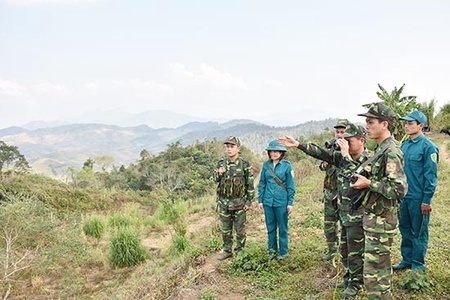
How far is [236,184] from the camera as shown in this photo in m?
4.72

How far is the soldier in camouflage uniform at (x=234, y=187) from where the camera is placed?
472 cm

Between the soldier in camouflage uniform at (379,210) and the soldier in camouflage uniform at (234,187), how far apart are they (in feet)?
6.96

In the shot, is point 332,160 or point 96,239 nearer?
point 332,160

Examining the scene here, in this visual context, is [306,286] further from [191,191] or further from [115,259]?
[191,191]

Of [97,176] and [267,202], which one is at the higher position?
[267,202]

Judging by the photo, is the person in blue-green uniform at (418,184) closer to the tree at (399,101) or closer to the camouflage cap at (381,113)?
the camouflage cap at (381,113)

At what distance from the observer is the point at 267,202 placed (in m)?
4.54

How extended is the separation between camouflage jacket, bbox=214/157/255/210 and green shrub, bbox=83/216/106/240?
19.8 feet

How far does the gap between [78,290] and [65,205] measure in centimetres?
977

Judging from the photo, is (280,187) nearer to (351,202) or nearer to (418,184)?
(351,202)

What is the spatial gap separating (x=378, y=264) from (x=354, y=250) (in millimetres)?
491

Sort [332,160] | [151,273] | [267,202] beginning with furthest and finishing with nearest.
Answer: [151,273] → [267,202] → [332,160]

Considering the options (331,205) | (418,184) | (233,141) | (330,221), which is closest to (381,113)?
(418,184)

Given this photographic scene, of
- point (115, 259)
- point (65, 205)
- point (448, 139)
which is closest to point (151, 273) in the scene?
point (115, 259)
